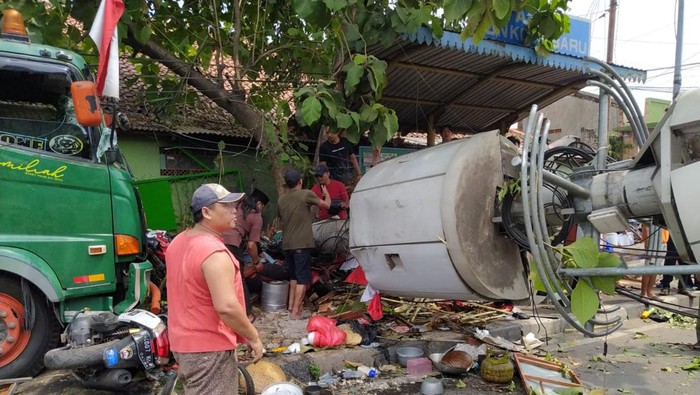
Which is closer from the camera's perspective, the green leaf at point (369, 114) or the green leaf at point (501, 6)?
the green leaf at point (501, 6)

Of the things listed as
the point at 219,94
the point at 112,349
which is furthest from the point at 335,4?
the point at 112,349

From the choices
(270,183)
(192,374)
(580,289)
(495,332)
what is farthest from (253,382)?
(270,183)

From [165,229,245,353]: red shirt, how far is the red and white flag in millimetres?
2190

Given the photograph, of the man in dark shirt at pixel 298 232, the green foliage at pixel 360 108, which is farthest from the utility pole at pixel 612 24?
the man in dark shirt at pixel 298 232

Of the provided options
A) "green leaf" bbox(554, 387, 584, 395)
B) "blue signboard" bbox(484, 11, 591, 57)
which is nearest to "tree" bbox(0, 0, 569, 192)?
"blue signboard" bbox(484, 11, 591, 57)

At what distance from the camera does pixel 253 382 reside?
13.4 feet

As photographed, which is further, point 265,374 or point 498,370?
point 498,370

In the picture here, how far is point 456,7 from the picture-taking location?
3738mm

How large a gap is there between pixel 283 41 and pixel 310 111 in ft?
10.1

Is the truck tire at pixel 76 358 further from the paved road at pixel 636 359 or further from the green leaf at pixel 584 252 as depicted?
the paved road at pixel 636 359

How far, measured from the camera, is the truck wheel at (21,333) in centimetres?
398

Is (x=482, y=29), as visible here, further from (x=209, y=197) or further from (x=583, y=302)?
(x=209, y=197)

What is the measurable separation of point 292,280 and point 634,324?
16.4ft

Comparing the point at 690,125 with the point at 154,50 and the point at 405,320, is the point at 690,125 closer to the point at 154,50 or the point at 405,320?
the point at 405,320
